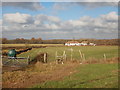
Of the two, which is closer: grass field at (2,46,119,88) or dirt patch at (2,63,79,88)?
grass field at (2,46,119,88)

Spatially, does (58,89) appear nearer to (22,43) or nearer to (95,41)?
(22,43)

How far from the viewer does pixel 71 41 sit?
104 m

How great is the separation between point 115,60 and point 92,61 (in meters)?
2.73

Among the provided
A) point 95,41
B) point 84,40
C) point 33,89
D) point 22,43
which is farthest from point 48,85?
point 84,40

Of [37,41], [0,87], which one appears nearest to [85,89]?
[0,87]

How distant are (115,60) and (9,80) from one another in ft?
44.8

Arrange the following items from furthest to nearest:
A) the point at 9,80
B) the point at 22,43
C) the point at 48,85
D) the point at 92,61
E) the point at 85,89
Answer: the point at 22,43
the point at 92,61
the point at 9,80
the point at 48,85
the point at 85,89

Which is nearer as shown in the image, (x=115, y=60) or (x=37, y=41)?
→ (x=115, y=60)

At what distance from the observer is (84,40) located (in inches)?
3932

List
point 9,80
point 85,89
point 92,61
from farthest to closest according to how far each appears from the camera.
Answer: point 92,61, point 9,80, point 85,89

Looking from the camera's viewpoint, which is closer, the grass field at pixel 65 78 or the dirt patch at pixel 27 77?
the grass field at pixel 65 78

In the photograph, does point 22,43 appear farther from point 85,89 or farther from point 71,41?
point 85,89

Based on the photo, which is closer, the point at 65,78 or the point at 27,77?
the point at 65,78

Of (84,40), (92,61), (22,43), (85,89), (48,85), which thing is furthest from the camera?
(84,40)
